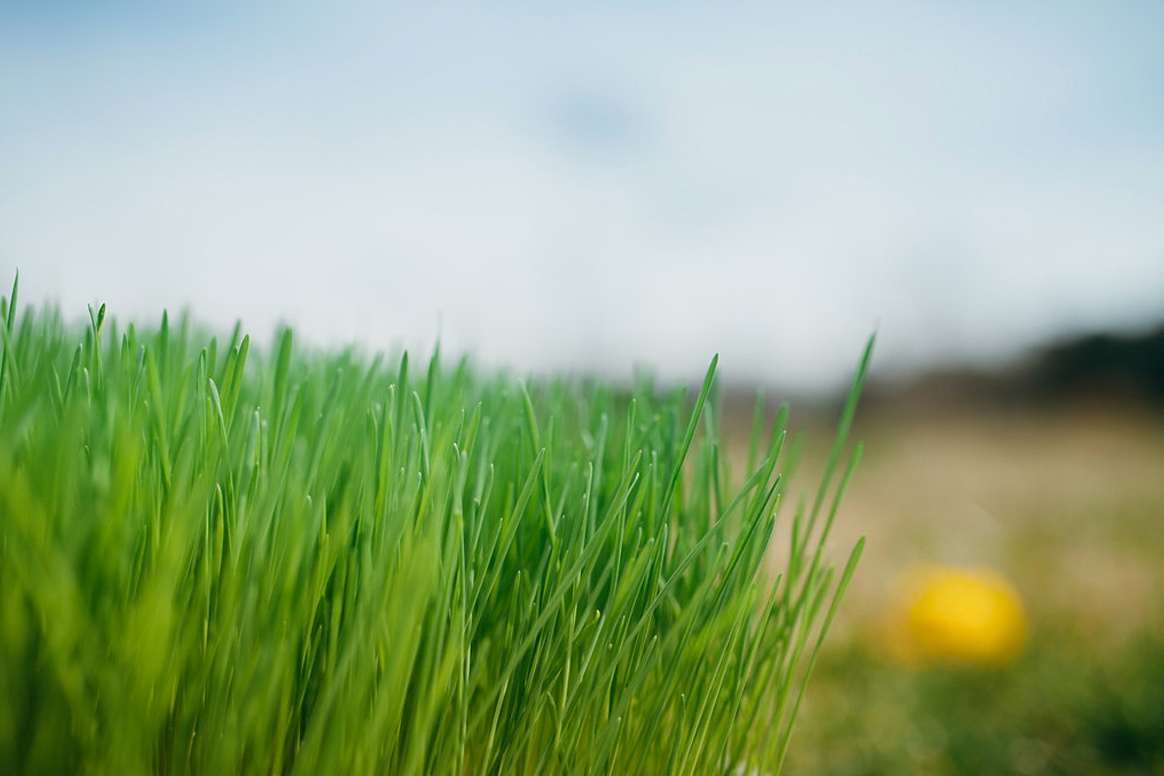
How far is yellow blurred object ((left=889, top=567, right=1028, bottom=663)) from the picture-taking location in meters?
1.68

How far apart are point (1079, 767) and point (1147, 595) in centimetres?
114

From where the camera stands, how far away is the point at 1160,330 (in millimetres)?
6531

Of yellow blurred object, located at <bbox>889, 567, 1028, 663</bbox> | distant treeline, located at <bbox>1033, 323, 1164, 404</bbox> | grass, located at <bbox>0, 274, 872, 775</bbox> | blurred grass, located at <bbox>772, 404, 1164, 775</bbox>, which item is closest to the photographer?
grass, located at <bbox>0, 274, 872, 775</bbox>

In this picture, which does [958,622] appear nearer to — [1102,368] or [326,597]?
[326,597]

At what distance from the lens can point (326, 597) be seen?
35cm

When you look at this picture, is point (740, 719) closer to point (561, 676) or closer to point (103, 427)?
point (561, 676)

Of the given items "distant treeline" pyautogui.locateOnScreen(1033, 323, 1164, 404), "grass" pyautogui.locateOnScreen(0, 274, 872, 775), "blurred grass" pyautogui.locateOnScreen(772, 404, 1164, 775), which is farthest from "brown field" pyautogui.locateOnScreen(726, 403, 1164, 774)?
"distant treeline" pyautogui.locateOnScreen(1033, 323, 1164, 404)

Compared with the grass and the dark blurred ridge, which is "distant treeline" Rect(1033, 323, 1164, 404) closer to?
the dark blurred ridge

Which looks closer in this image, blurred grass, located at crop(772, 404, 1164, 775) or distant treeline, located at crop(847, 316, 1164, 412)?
blurred grass, located at crop(772, 404, 1164, 775)

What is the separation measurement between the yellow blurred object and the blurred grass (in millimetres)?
36

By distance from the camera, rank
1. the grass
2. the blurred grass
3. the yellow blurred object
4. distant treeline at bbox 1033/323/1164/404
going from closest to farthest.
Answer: the grass → the blurred grass → the yellow blurred object → distant treeline at bbox 1033/323/1164/404

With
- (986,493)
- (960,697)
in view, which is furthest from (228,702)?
(986,493)

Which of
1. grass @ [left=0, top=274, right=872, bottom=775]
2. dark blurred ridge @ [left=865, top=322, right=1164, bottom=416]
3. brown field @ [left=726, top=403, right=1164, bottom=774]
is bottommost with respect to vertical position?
brown field @ [left=726, top=403, right=1164, bottom=774]

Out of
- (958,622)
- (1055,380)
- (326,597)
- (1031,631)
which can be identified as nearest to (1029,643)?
(1031,631)
